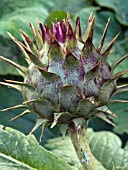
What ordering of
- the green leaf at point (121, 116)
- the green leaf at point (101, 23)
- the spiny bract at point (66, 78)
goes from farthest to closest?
the green leaf at point (101, 23), the green leaf at point (121, 116), the spiny bract at point (66, 78)

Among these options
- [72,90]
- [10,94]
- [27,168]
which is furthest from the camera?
[10,94]

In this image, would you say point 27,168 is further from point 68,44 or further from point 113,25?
point 113,25

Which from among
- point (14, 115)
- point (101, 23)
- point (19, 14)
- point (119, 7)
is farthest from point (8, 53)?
point (119, 7)

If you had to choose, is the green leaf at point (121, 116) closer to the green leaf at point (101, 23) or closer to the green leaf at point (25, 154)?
the green leaf at point (101, 23)

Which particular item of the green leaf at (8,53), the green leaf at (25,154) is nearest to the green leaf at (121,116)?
the green leaf at (8,53)

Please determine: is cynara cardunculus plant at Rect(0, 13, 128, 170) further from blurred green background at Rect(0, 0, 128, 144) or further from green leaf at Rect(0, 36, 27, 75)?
green leaf at Rect(0, 36, 27, 75)

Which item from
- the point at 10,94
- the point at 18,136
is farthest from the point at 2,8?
the point at 18,136

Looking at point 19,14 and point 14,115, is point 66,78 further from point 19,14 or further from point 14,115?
point 19,14
